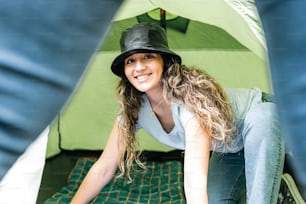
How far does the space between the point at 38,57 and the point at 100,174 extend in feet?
3.43

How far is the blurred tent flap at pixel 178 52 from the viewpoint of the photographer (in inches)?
56.4

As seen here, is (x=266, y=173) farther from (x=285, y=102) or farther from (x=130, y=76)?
(x=285, y=102)

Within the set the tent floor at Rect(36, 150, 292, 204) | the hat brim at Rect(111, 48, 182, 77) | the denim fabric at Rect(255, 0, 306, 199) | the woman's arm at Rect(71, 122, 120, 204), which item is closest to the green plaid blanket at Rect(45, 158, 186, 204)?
the tent floor at Rect(36, 150, 292, 204)

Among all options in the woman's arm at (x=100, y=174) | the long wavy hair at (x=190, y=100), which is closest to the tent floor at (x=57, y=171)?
the woman's arm at (x=100, y=174)

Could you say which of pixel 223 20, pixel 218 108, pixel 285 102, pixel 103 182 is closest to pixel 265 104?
pixel 218 108

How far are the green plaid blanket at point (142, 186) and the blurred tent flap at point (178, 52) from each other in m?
0.11

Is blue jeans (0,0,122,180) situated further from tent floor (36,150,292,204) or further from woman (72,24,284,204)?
tent floor (36,150,292,204)

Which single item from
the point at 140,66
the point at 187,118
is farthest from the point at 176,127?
the point at 140,66

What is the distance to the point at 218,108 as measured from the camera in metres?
1.22

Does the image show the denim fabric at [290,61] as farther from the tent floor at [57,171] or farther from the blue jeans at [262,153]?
the tent floor at [57,171]

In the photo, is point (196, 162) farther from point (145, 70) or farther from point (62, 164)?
point (62, 164)

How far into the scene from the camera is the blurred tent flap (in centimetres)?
143

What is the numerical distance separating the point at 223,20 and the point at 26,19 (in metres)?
1.11

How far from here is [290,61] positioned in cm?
35
